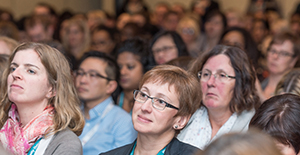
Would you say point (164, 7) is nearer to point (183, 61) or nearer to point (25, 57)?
point (183, 61)

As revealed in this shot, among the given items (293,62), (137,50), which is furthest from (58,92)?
(293,62)

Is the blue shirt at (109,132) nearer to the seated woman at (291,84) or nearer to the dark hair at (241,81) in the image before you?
the dark hair at (241,81)

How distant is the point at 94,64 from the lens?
3436 mm

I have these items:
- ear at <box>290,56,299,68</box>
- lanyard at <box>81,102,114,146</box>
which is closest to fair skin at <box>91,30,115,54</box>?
lanyard at <box>81,102,114,146</box>

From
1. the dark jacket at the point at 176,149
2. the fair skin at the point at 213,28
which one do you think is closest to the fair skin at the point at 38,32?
the fair skin at the point at 213,28

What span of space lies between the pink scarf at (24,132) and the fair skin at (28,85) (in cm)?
7

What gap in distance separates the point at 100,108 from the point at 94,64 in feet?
1.44

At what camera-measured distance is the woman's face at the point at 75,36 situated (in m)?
5.61

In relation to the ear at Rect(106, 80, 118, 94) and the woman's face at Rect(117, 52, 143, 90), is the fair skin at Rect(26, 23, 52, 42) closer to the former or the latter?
the woman's face at Rect(117, 52, 143, 90)

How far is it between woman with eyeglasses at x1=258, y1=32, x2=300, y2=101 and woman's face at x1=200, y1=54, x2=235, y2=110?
1310 millimetres

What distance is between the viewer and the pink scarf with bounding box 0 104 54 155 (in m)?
2.12

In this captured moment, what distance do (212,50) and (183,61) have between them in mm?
342

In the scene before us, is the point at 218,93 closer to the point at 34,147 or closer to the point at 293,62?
the point at 34,147

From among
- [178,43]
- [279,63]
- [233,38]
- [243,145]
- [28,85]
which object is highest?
[243,145]
